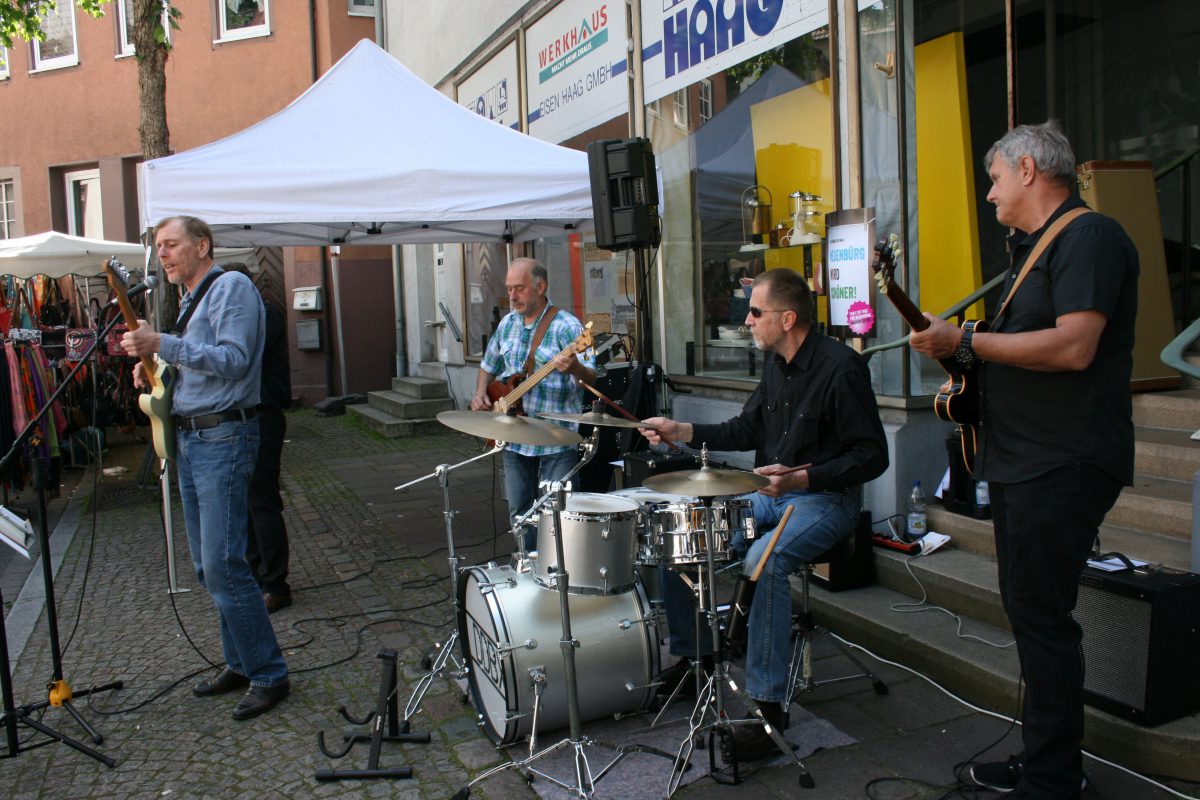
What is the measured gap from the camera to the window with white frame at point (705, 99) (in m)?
6.94

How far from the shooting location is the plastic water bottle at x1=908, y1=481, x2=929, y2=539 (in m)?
4.75

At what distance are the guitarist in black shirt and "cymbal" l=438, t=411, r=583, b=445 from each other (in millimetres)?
1322

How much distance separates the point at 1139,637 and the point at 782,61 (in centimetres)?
430

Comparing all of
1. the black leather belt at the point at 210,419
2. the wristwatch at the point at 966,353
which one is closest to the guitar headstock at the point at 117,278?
the black leather belt at the point at 210,419

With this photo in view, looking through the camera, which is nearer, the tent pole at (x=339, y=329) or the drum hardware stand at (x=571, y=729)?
the drum hardware stand at (x=571, y=729)

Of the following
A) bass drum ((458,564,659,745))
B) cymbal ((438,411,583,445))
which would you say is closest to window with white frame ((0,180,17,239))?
cymbal ((438,411,583,445))

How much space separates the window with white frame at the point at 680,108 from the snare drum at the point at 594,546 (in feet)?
15.7

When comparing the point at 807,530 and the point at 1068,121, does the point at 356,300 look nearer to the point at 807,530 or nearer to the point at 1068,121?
the point at 1068,121

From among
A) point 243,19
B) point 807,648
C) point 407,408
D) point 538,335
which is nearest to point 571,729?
point 807,648

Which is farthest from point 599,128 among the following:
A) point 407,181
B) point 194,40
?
point 194,40

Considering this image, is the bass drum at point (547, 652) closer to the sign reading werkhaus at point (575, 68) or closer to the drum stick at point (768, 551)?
the drum stick at point (768, 551)

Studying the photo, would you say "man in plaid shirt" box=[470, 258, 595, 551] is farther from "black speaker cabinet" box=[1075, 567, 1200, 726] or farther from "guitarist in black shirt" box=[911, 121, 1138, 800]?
"black speaker cabinet" box=[1075, 567, 1200, 726]

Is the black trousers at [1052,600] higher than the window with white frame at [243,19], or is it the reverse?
the window with white frame at [243,19]

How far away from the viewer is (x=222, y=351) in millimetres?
3668
